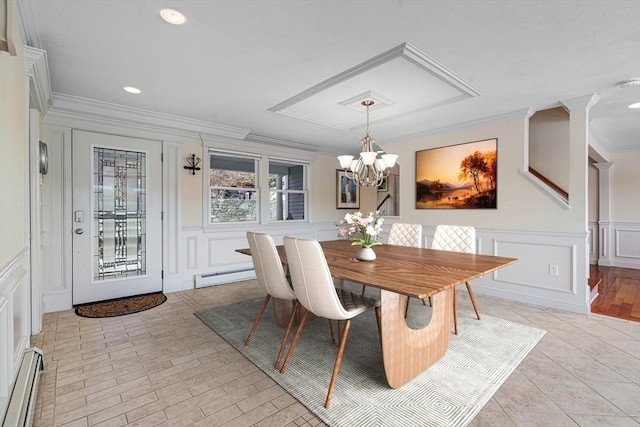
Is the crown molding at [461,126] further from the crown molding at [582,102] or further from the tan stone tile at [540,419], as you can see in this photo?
the tan stone tile at [540,419]

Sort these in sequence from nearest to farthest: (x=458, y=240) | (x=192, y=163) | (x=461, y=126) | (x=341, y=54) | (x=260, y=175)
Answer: (x=341, y=54) → (x=458, y=240) → (x=461, y=126) → (x=192, y=163) → (x=260, y=175)

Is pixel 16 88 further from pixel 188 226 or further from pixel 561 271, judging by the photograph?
pixel 561 271

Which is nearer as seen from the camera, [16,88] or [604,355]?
[16,88]

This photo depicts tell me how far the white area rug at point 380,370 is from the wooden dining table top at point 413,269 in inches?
27.4

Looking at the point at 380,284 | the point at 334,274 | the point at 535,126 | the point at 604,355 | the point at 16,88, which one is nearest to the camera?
the point at 380,284

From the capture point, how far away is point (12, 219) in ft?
5.29

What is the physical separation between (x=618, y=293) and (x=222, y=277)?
545 cm

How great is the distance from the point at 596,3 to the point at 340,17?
145cm

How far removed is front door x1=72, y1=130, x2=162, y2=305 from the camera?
11.2 feet

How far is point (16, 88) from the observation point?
1728 mm

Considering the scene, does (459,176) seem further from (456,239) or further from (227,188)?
(227,188)

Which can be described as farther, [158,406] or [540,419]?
[158,406]

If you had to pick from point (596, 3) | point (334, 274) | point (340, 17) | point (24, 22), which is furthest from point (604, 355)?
point (24, 22)

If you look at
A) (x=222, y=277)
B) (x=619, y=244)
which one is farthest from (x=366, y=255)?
(x=619, y=244)
